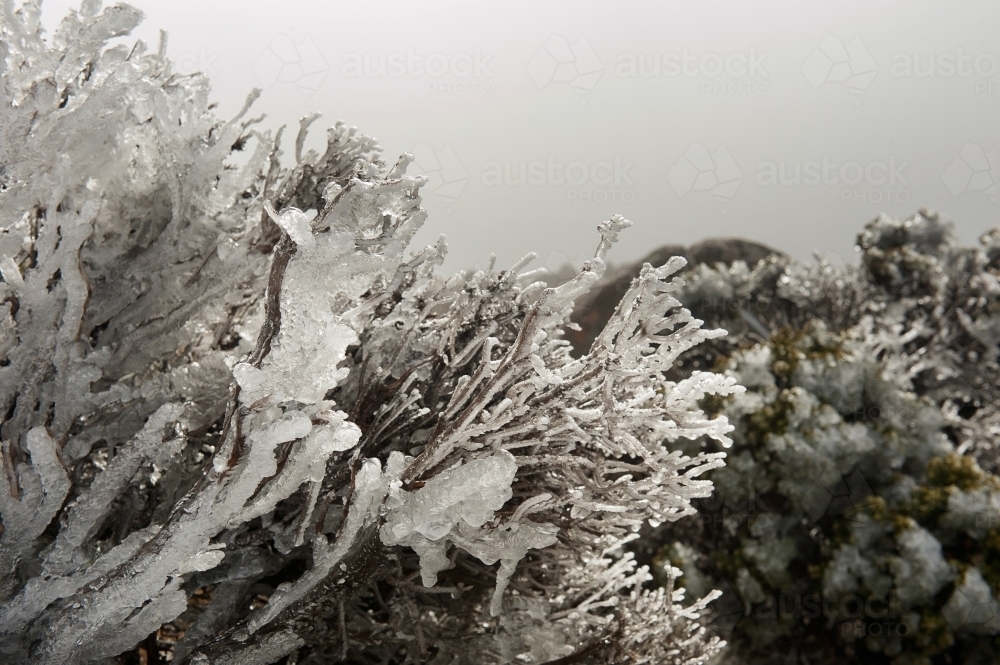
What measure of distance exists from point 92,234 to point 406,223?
3.93 feet

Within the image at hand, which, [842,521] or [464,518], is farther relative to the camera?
[842,521]

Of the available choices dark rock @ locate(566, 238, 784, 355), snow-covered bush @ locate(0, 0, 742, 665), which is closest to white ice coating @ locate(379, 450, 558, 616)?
snow-covered bush @ locate(0, 0, 742, 665)

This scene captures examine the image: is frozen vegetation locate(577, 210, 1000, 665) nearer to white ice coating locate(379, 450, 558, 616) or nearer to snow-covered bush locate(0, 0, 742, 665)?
snow-covered bush locate(0, 0, 742, 665)

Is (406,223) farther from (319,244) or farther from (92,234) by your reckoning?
(92,234)

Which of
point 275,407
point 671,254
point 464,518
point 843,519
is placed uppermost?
point 275,407

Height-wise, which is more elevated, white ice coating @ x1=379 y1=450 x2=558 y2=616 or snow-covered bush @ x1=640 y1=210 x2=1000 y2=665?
white ice coating @ x1=379 y1=450 x2=558 y2=616

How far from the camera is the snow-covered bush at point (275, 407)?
159 centimetres

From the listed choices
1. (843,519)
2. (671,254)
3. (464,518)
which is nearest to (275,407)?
(464,518)

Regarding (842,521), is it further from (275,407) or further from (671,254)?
(671,254)

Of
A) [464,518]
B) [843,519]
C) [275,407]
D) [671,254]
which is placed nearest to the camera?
[275,407]

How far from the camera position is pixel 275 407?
1.51 meters

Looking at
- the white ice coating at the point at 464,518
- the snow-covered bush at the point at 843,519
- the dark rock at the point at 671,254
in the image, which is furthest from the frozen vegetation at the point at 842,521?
the dark rock at the point at 671,254

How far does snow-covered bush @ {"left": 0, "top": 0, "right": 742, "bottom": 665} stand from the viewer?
5.23ft

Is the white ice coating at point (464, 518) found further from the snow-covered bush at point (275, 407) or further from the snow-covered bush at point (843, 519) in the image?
the snow-covered bush at point (843, 519)
